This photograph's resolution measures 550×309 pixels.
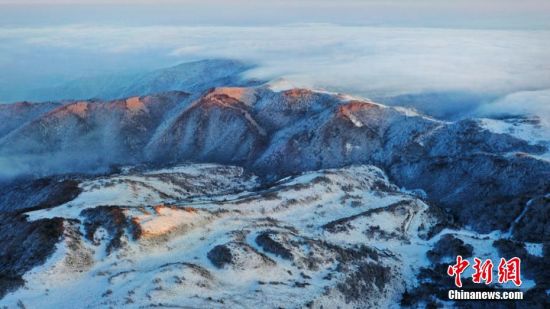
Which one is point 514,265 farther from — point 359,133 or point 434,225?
point 359,133
